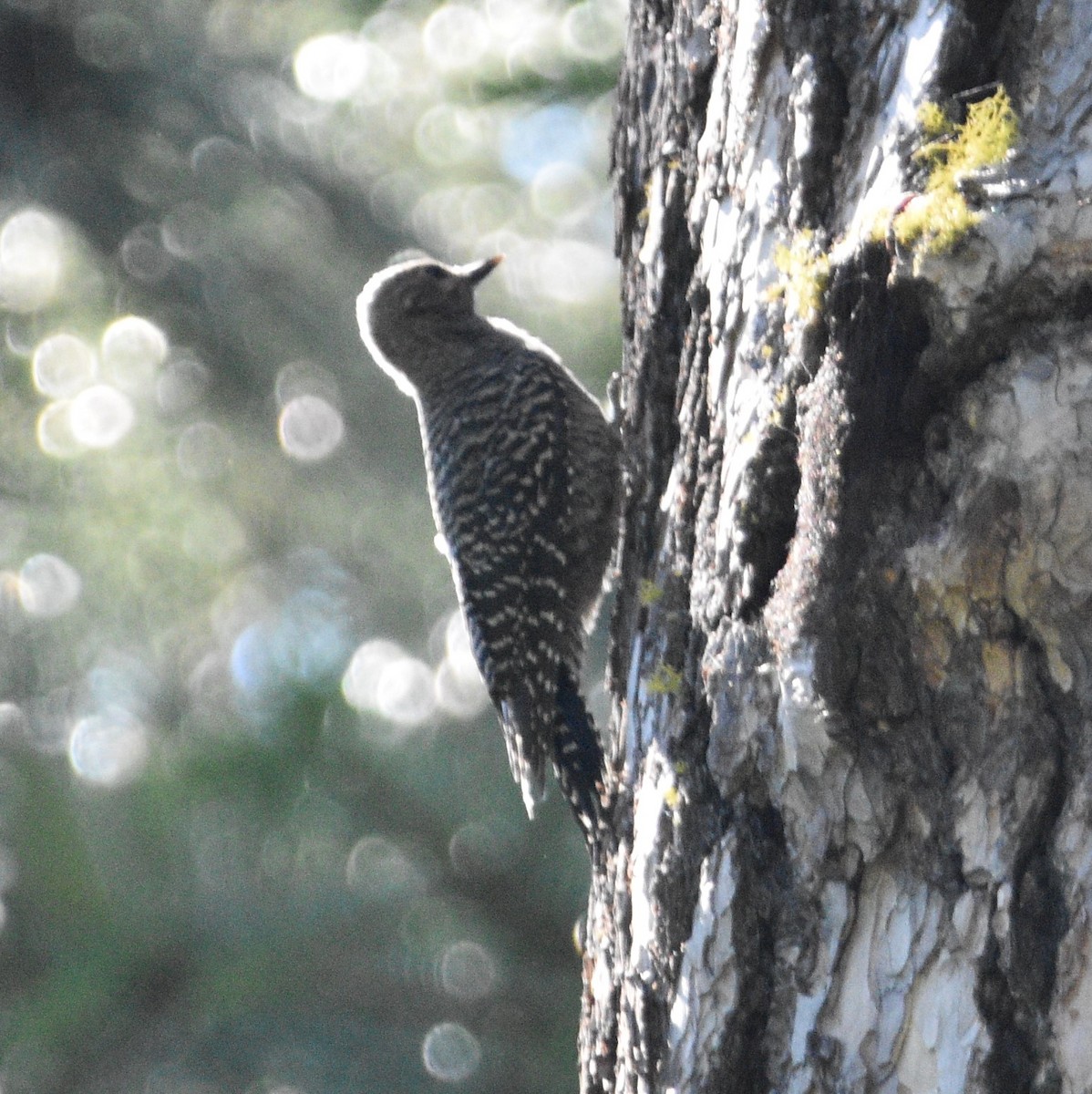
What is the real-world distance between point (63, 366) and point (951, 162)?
407 cm

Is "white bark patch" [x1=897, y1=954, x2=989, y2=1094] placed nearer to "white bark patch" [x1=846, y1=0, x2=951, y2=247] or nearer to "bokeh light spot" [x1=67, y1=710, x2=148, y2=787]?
"white bark patch" [x1=846, y1=0, x2=951, y2=247]

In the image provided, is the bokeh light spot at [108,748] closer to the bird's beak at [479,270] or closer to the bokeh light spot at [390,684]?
the bokeh light spot at [390,684]

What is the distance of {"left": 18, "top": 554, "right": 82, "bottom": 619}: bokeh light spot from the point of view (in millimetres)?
5355

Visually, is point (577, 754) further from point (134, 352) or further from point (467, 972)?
point (134, 352)

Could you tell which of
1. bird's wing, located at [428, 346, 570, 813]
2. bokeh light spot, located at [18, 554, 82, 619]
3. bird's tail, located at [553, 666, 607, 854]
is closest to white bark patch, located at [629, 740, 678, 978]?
bird's tail, located at [553, 666, 607, 854]

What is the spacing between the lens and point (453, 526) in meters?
4.30

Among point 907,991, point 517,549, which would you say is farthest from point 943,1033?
point 517,549

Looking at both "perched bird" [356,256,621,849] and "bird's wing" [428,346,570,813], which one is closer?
"perched bird" [356,256,621,849]

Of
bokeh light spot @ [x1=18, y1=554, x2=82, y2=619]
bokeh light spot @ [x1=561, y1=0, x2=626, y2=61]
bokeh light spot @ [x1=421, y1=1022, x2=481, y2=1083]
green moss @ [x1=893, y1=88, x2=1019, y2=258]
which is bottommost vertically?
bokeh light spot @ [x1=421, y1=1022, x2=481, y2=1083]

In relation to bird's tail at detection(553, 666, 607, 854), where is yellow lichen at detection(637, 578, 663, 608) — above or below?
below

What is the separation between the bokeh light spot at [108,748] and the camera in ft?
16.3

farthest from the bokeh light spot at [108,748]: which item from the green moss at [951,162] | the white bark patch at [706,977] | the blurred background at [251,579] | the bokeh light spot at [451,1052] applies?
the green moss at [951,162]

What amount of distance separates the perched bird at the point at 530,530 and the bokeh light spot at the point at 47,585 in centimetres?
151

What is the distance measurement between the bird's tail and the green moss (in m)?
1.84
